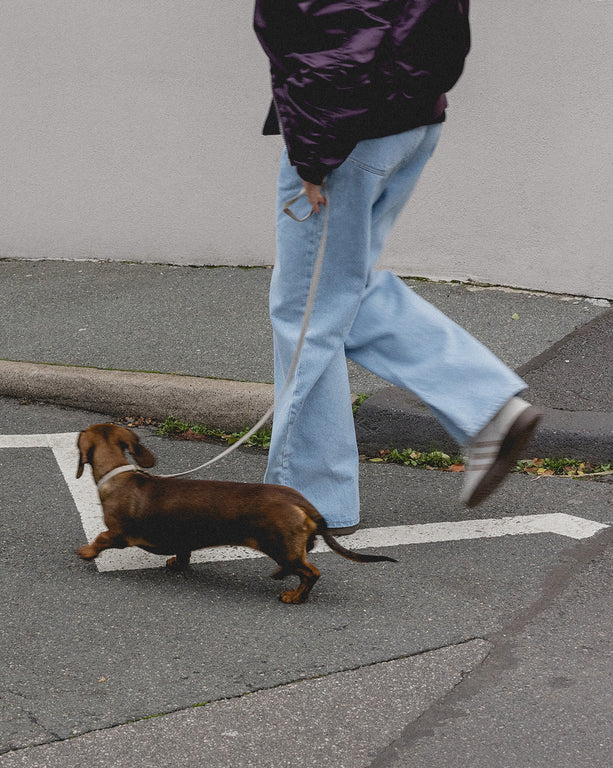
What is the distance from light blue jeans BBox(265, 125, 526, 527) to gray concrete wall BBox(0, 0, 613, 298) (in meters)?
2.89

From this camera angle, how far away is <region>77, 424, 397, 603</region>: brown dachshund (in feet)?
9.73

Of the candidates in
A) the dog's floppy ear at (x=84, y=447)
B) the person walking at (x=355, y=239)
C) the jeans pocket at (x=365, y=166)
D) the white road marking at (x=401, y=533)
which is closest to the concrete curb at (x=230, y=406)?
the white road marking at (x=401, y=533)

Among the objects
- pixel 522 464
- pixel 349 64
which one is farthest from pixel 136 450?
pixel 522 464

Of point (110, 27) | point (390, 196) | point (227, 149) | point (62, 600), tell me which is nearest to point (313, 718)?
point (62, 600)

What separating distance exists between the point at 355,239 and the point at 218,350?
2391 mm

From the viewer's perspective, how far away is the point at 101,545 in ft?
10.7

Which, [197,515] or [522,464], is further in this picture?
[522,464]

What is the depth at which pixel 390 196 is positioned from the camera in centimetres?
320

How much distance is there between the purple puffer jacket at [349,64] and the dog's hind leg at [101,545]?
1212 millimetres

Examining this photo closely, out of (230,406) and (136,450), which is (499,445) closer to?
(136,450)

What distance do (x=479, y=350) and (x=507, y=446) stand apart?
1.06ft

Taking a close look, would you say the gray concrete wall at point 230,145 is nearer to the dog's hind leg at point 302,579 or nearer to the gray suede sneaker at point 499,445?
the gray suede sneaker at point 499,445

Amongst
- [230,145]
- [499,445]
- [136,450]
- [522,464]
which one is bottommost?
[522,464]

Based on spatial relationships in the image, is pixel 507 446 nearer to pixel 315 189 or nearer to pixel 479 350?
pixel 479 350
